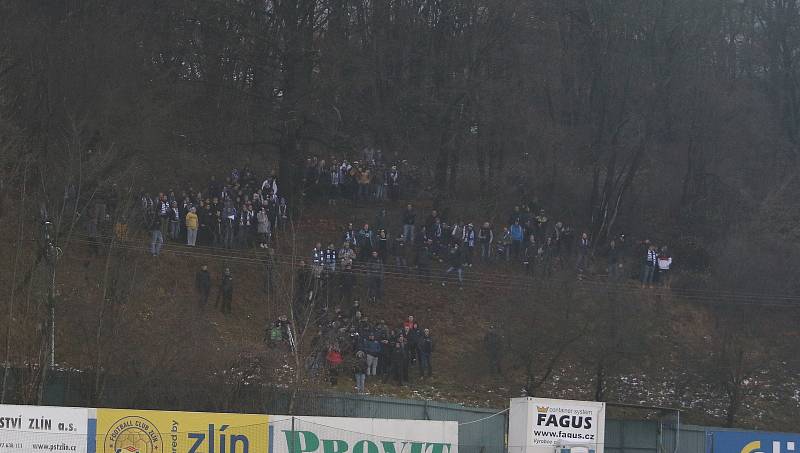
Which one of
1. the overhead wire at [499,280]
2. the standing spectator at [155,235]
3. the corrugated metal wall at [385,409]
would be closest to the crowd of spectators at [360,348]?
the corrugated metal wall at [385,409]

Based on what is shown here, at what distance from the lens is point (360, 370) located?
131ft

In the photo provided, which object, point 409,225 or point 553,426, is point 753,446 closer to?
point 553,426

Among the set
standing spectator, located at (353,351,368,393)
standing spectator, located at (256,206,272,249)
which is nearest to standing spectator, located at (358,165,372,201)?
standing spectator, located at (256,206,272,249)

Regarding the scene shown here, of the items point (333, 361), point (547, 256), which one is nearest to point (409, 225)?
point (547, 256)

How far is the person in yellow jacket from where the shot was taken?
4531 centimetres

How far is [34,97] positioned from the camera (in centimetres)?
4778

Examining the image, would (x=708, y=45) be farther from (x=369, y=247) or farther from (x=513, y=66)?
(x=369, y=247)

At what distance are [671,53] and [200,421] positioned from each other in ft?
134

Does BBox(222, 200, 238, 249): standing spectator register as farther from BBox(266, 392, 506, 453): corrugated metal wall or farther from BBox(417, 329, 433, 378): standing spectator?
BBox(266, 392, 506, 453): corrugated metal wall

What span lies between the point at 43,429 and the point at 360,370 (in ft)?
58.0

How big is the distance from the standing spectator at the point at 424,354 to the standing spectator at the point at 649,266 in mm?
11485

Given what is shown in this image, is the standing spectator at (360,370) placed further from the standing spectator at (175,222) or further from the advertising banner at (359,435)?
the advertising banner at (359,435)

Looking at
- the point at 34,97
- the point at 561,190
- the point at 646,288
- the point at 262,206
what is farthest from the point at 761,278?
the point at 34,97

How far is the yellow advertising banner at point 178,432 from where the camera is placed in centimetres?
2347
